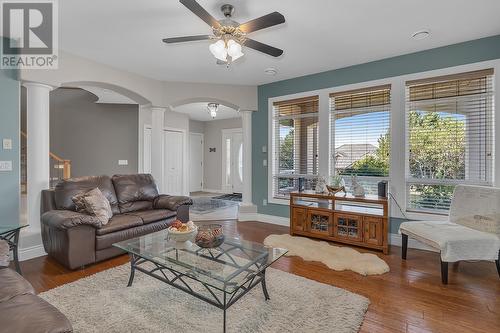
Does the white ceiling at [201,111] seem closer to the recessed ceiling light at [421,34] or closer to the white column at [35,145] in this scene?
the white column at [35,145]

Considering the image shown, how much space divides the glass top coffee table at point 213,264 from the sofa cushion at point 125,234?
0.67 m

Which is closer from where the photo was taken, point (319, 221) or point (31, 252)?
point (31, 252)

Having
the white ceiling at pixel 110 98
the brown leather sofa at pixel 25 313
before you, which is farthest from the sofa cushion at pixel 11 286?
the white ceiling at pixel 110 98

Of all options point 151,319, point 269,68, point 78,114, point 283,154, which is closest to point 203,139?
point 78,114

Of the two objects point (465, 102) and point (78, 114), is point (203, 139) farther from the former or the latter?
point (465, 102)

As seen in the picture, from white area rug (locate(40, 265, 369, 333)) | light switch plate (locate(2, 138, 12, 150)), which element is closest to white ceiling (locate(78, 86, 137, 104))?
light switch plate (locate(2, 138, 12, 150))

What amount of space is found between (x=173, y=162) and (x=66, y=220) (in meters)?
4.89

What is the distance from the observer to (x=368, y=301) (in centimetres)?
218

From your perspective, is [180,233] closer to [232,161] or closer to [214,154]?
[232,161]

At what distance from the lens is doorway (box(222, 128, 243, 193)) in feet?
28.2

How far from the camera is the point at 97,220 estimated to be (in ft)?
9.36

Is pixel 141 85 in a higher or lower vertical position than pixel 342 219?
higher

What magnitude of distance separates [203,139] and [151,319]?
7.73 meters

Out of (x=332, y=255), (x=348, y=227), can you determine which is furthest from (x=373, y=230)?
(x=332, y=255)
